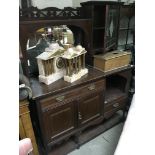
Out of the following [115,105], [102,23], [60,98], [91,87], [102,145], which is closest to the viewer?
[60,98]

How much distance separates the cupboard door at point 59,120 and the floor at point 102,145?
0.36m

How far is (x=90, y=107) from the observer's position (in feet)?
5.09

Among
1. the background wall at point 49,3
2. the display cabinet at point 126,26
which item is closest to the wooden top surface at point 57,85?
the display cabinet at point 126,26

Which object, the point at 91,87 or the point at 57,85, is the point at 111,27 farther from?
the point at 57,85

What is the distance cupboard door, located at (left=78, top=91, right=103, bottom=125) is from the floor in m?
0.33

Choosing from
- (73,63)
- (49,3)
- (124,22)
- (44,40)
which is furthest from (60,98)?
(124,22)

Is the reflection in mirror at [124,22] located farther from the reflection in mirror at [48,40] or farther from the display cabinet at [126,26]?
the reflection in mirror at [48,40]

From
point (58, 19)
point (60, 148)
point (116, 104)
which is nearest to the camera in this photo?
point (58, 19)

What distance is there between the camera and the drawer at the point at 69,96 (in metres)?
1.22

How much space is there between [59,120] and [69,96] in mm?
241
